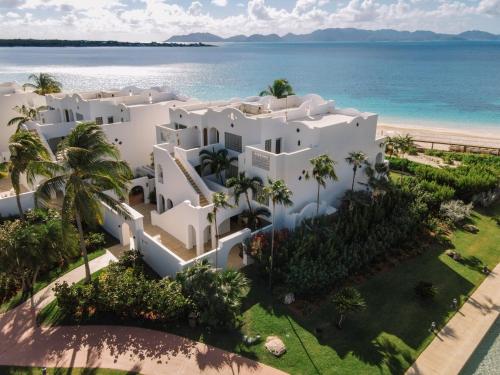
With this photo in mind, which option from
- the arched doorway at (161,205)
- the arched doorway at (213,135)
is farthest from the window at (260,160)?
the arched doorway at (161,205)

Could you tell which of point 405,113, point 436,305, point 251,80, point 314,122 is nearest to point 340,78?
point 251,80

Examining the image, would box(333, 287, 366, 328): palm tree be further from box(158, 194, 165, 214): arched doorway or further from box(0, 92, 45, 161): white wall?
box(0, 92, 45, 161): white wall

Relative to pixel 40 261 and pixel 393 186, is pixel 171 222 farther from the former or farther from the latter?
pixel 393 186

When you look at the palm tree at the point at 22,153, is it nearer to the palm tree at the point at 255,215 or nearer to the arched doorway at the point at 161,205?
the arched doorway at the point at 161,205

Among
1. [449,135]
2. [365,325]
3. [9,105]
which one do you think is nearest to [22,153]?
[365,325]

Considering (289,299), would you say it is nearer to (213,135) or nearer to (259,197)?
(259,197)

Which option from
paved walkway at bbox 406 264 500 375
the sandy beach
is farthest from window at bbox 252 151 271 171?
the sandy beach

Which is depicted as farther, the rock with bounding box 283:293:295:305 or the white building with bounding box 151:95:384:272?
the white building with bounding box 151:95:384:272
